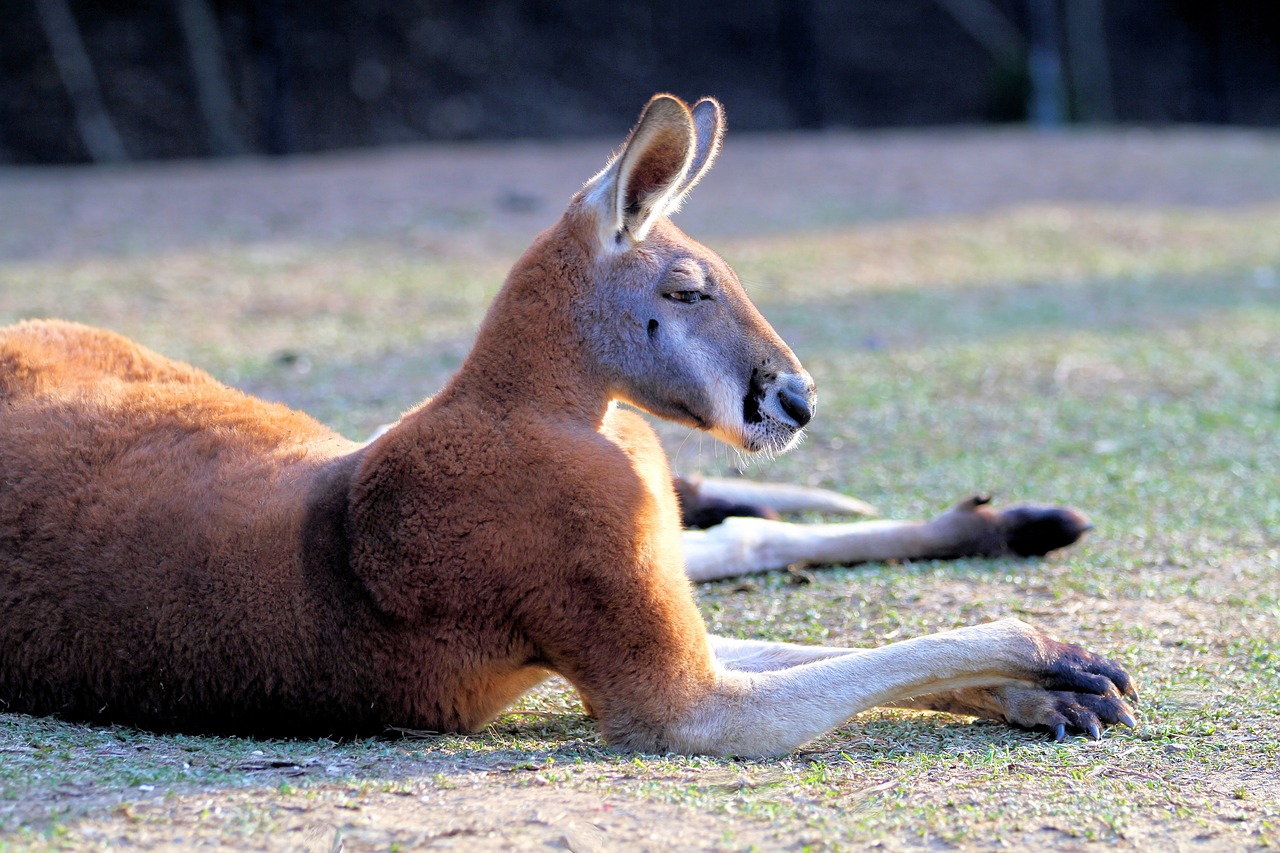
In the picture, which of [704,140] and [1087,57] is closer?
[704,140]

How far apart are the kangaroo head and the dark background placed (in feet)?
32.9

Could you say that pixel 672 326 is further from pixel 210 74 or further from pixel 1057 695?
pixel 210 74

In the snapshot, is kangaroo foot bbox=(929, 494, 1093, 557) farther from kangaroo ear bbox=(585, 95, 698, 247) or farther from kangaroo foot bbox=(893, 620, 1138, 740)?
kangaroo ear bbox=(585, 95, 698, 247)

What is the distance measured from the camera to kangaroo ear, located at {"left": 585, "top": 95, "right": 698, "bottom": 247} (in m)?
3.04

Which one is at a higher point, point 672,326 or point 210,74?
point 210,74

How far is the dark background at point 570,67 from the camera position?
1314 centimetres

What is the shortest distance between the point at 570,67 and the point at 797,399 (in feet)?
41.3

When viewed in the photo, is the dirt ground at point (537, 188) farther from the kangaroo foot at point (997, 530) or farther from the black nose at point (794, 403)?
the black nose at point (794, 403)

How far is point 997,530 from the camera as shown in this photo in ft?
14.6

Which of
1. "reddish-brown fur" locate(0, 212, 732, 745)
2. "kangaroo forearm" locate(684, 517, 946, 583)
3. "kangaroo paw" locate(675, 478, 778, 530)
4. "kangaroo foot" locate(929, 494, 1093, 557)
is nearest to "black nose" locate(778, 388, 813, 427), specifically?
"reddish-brown fur" locate(0, 212, 732, 745)

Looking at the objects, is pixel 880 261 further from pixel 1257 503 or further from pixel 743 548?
pixel 743 548

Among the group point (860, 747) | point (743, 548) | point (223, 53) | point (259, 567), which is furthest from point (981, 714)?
point (223, 53)

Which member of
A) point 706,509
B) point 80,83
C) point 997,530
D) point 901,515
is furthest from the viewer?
point 80,83

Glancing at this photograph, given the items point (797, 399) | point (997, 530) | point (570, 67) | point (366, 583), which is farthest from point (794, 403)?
point (570, 67)
